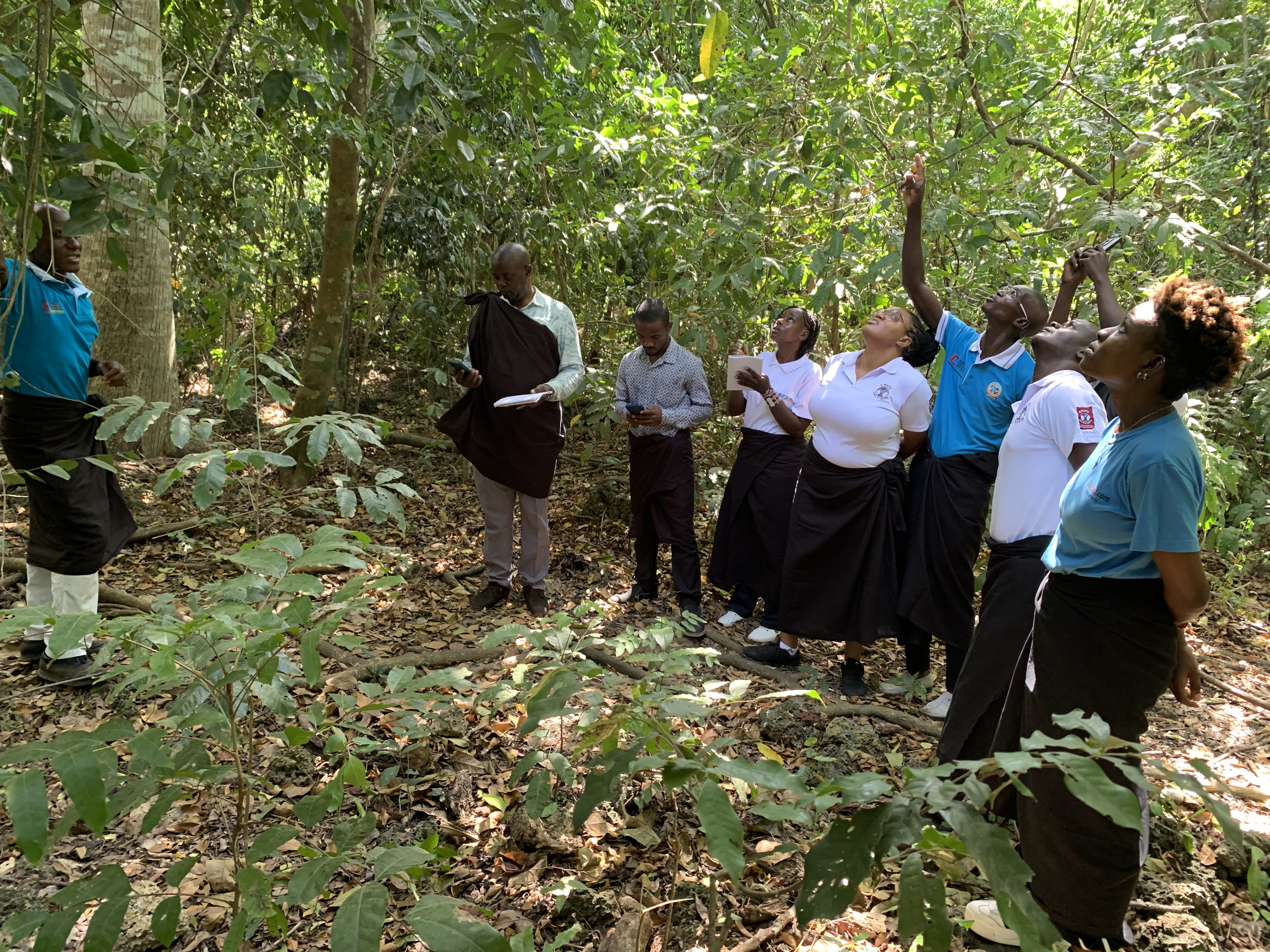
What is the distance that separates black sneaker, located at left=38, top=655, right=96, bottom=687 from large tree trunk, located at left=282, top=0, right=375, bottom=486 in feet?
7.88

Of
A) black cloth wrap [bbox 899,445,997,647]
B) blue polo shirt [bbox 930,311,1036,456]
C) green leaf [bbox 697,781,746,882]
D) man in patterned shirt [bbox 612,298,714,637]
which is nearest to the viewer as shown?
green leaf [bbox 697,781,746,882]

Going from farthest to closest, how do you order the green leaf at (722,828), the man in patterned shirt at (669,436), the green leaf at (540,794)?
1. the man in patterned shirt at (669,436)
2. the green leaf at (540,794)
3. the green leaf at (722,828)

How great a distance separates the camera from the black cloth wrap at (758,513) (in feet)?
15.5

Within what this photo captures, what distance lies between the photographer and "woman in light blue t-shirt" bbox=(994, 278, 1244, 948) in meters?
2.02

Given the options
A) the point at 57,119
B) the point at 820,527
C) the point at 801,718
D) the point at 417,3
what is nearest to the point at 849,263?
the point at 820,527

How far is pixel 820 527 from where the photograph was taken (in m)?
4.14

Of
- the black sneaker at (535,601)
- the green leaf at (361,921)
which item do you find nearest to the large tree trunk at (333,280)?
the black sneaker at (535,601)

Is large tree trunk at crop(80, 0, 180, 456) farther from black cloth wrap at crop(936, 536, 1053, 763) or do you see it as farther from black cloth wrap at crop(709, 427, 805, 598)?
black cloth wrap at crop(936, 536, 1053, 763)

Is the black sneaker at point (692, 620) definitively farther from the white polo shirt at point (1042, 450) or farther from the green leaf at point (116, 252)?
the green leaf at point (116, 252)

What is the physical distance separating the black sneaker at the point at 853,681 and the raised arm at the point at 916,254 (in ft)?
5.66

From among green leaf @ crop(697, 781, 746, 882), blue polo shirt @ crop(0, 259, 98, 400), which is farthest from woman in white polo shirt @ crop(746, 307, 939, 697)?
blue polo shirt @ crop(0, 259, 98, 400)

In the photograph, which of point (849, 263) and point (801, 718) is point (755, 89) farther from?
point (801, 718)

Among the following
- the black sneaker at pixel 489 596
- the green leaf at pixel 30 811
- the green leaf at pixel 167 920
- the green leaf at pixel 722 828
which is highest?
the green leaf at pixel 722 828

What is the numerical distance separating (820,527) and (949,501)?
64cm
